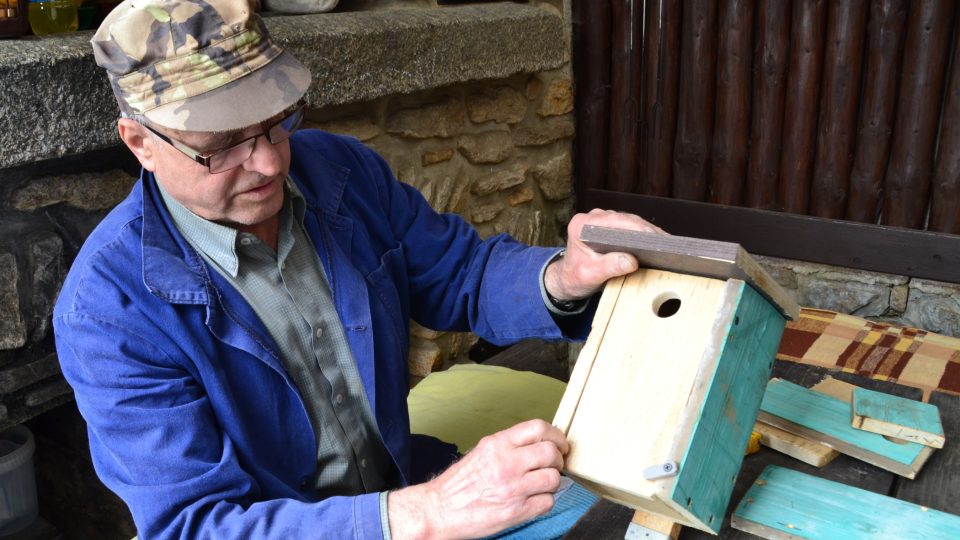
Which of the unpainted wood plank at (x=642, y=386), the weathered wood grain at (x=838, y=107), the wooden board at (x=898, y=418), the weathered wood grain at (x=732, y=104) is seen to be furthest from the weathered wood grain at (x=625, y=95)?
the unpainted wood plank at (x=642, y=386)

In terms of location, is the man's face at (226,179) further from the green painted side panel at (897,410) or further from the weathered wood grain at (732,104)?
the weathered wood grain at (732,104)

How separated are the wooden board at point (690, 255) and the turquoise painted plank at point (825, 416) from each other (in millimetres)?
239

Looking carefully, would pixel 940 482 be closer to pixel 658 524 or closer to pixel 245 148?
pixel 658 524

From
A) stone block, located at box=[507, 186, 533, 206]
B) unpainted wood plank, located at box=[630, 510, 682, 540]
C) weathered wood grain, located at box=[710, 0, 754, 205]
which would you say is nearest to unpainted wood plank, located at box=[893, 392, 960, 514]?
unpainted wood plank, located at box=[630, 510, 682, 540]

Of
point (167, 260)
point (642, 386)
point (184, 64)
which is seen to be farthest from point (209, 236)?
point (642, 386)

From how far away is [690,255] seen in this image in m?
1.30

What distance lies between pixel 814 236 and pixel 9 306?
2.70 metres

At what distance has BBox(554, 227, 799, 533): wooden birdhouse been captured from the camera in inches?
49.5

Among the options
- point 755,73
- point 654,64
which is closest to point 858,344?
point 755,73

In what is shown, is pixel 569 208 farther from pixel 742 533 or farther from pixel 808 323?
pixel 742 533

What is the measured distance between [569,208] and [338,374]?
8.03ft

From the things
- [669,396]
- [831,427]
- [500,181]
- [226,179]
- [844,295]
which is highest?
[226,179]

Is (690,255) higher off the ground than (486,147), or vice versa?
(690,255)

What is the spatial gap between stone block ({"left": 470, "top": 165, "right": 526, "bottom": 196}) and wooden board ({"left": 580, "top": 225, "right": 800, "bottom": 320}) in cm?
193
